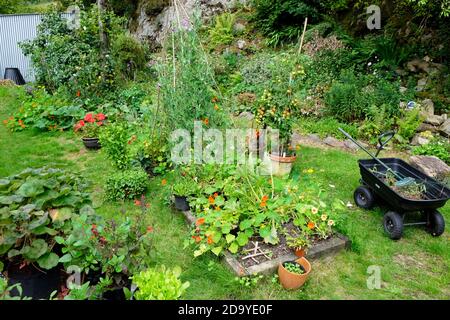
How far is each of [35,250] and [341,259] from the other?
275cm

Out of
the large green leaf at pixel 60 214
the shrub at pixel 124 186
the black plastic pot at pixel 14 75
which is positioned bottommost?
the shrub at pixel 124 186

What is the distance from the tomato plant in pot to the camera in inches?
102

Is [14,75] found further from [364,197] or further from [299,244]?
[299,244]

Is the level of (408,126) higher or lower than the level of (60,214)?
higher

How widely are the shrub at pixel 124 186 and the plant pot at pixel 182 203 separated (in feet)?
2.11

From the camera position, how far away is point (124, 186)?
4.64 meters

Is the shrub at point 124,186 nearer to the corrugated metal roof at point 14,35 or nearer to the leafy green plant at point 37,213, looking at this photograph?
the leafy green plant at point 37,213

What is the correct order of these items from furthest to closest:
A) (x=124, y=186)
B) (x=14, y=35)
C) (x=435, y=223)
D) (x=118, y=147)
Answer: (x=14, y=35), (x=118, y=147), (x=124, y=186), (x=435, y=223)

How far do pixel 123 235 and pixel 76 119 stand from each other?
17.7ft

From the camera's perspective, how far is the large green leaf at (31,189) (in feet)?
9.26

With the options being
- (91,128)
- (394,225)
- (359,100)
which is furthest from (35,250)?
(359,100)

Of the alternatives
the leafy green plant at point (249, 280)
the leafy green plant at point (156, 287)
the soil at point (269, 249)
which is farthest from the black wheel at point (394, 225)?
the leafy green plant at point (156, 287)
